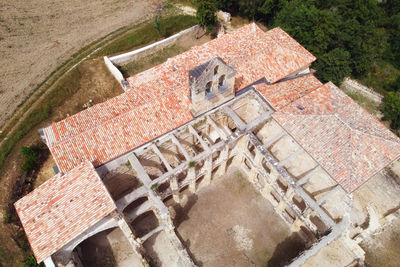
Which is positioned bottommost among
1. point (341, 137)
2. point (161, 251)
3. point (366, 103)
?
point (341, 137)

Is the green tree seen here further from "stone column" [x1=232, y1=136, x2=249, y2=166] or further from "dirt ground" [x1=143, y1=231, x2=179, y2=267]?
"stone column" [x1=232, y1=136, x2=249, y2=166]

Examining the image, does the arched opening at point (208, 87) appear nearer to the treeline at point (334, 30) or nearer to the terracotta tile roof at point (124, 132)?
the terracotta tile roof at point (124, 132)

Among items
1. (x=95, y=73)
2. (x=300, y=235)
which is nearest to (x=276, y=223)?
(x=300, y=235)

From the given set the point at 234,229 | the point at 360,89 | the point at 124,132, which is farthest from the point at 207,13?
the point at 234,229

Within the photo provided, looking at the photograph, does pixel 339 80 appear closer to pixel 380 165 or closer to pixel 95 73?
pixel 380 165

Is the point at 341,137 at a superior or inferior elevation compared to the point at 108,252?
inferior

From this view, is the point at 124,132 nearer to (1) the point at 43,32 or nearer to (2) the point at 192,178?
(2) the point at 192,178
